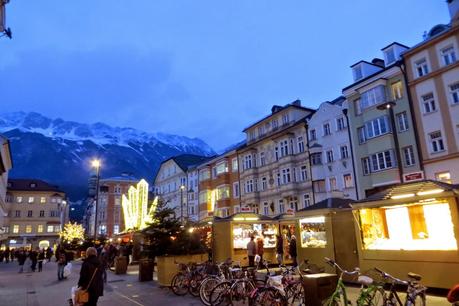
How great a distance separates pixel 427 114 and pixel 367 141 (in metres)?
5.24

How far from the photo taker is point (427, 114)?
27.5 meters

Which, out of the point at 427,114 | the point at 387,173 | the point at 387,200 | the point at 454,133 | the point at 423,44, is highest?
the point at 423,44

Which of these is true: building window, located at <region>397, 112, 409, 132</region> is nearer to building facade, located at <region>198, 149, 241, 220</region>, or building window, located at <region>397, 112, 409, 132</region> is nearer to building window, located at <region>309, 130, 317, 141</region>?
building window, located at <region>309, 130, 317, 141</region>

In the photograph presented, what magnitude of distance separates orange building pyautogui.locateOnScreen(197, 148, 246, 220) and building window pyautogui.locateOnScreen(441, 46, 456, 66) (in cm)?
2840

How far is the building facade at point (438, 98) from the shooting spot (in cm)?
2569

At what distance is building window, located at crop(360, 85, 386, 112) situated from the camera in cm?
3059

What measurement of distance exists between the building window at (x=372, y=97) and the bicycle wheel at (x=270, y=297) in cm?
2485

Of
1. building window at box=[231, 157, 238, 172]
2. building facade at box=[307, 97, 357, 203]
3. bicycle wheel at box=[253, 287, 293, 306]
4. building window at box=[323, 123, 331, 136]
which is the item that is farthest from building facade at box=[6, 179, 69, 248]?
Answer: bicycle wheel at box=[253, 287, 293, 306]

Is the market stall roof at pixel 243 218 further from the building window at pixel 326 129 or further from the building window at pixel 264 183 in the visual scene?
the building window at pixel 264 183

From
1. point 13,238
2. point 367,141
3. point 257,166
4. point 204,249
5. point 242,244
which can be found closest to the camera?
point 204,249

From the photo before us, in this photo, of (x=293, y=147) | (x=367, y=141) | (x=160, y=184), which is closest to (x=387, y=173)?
(x=367, y=141)

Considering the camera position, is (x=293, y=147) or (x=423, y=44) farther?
(x=293, y=147)

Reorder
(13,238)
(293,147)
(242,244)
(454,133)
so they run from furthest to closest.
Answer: (13,238), (293,147), (454,133), (242,244)

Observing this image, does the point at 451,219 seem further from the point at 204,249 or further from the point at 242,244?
the point at 242,244
